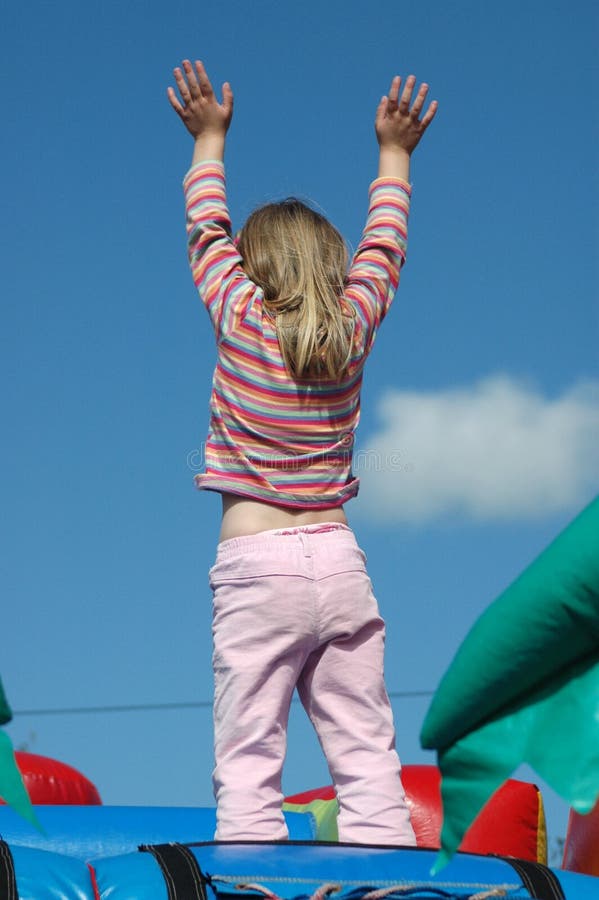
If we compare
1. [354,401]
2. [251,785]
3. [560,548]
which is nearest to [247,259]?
[354,401]

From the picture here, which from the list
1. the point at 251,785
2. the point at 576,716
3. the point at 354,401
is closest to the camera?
the point at 576,716

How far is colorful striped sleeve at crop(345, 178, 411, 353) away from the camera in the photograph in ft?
7.45

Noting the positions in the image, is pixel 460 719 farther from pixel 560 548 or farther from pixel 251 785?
pixel 251 785

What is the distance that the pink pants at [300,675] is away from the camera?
1967 mm

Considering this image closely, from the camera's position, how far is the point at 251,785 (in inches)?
76.9

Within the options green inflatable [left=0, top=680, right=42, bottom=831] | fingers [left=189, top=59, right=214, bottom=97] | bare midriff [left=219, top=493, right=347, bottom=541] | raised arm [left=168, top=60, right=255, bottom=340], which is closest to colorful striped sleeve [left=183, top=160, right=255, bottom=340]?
raised arm [left=168, top=60, right=255, bottom=340]

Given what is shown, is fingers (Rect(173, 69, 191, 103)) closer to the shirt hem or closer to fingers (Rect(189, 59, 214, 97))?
→ fingers (Rect(189, 59, 214, 97))

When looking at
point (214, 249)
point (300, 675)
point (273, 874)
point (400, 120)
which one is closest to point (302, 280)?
point (214, 249)

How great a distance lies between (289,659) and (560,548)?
132 cm

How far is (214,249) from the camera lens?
2268 mm

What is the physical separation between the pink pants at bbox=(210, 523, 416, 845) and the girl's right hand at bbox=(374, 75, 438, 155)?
89 cm

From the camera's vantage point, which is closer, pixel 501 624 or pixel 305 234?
pixel 501 624

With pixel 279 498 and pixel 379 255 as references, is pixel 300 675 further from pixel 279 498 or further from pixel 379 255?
pixel 379 255

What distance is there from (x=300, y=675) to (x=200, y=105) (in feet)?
3.73
